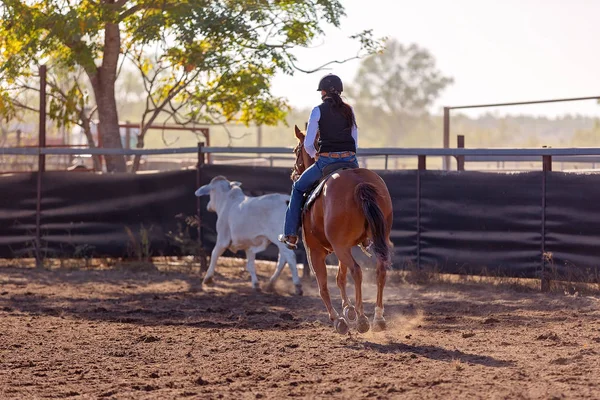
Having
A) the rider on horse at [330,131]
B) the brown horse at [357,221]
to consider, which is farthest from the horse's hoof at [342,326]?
the rider on horse at [330,131]

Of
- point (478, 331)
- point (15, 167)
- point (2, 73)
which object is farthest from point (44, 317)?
point (15, 167)

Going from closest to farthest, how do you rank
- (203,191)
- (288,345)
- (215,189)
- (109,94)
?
(288,345) < (215,189) < (203,191) < (109,94)

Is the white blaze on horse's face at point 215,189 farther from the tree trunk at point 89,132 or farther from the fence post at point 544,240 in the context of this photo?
the tree trunk at point 89,132

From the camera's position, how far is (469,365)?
7.39 meters

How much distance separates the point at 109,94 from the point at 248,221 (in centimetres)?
665

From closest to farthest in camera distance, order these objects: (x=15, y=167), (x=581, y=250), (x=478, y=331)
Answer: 1. (x=478, y=331)
2. (x=581, y=250)
3. (x=15, y=167)

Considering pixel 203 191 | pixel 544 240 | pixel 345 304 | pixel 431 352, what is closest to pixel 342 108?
pixel 345 304

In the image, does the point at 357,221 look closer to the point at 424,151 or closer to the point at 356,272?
the point at 356,272

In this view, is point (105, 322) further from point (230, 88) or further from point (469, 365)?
point (230, 88)

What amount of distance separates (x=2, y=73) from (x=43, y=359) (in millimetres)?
10888

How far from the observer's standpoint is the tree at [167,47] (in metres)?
17.2

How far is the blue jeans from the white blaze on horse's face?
4364 millimetres

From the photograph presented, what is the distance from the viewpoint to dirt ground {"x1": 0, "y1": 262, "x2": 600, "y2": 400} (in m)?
6.82

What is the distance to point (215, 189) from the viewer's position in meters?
14.1
